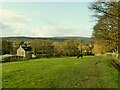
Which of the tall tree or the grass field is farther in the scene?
the tall tree

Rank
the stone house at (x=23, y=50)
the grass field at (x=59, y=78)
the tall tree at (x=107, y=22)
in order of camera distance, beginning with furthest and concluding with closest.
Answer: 1. the stone house at (x=23, y=50)
2. the tall tree at (x=107, y=22)
3. the grass field at (x=59, y=78)

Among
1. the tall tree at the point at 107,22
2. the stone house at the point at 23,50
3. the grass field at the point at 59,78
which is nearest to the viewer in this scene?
the grass field at the point at 59,78

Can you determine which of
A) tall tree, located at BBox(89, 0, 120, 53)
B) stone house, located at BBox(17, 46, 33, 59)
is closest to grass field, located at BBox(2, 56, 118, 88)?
tall tree, located at BBox(89, 0, 120, 53)

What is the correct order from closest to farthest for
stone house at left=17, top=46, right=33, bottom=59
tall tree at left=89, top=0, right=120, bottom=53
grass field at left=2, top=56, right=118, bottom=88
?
grass field at left=2, top=56, right=118, bottom=88, tall tree at left=89, top=0, right=120, bottom=53, stone house at left=17, top=46, right=33, bottom=59

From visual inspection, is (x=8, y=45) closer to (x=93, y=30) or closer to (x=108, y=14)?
(x=93, y=30)

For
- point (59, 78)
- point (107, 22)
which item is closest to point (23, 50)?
point (107, 22)

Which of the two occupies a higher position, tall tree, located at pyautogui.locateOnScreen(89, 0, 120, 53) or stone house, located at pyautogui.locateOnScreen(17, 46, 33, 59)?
tall tree, located at pyautogui.locateOnScreen(89, 0, 120, 53)

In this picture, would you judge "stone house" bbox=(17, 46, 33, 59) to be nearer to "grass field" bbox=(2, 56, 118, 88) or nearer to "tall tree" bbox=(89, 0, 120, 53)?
"tall tree" bbox=(89, 0, 120, 53)

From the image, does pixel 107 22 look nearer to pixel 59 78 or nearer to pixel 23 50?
pixel 59 78

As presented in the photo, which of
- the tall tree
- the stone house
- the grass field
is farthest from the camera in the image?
the stone house

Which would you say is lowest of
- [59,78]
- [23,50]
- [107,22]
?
[23,50]

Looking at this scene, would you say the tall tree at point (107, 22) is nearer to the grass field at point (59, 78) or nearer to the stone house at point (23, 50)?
the grass field at point (59, 78)

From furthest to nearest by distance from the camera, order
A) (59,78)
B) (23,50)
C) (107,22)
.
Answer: (23,50) → (107,22) → (59,78)

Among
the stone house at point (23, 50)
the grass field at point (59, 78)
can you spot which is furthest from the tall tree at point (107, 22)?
the stone house at point (23, 50)
